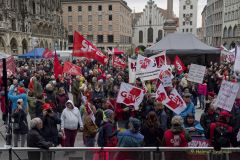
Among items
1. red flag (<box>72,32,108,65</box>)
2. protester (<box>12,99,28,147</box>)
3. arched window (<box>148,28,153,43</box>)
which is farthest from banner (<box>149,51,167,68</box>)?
arched window (<box>148,28,153,43</box>)

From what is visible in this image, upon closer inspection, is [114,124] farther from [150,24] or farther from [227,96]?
[150,24]

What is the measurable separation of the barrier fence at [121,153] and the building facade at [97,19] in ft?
274

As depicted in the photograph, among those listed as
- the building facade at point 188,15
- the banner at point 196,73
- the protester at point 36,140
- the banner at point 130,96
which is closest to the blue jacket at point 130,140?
the protester at point 36,140

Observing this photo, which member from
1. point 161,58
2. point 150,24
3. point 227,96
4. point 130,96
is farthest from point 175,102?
point 150,24

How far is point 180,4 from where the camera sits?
119875mm

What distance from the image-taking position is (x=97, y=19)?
89312 mm

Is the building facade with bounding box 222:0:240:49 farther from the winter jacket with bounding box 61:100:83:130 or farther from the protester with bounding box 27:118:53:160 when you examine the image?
the protester with bounding box 27:118:53:160

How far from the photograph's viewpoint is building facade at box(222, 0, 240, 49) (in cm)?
6606

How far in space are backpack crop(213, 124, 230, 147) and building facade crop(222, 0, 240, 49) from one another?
61.5 metres

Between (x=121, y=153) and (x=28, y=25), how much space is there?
53.2m

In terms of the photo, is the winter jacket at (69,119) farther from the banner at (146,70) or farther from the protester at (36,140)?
the banner at (146,70)

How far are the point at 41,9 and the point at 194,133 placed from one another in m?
60.1

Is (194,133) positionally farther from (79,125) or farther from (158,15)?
(158,15)

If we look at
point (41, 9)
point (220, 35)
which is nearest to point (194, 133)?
point (41, 9)
